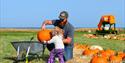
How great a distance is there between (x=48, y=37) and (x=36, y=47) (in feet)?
2.03

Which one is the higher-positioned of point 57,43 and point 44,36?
point 44,36

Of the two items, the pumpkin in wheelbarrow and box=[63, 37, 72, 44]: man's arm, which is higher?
the pumpkin in wheelbarrow

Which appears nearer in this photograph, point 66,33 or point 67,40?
point 67,40

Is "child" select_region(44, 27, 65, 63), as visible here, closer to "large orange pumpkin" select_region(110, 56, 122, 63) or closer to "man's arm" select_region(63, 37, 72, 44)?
"man's arm" select_region(63, 37, 72, 44)

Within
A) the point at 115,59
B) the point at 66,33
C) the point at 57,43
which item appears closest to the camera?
the point at 57,43

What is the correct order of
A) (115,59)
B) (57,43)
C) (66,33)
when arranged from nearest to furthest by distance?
(57,43) < (66,33) < (115,59)

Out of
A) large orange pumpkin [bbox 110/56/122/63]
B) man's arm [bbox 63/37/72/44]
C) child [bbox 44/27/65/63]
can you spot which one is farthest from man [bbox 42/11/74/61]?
large orange pumpkin [bbox 110/56/122/63]

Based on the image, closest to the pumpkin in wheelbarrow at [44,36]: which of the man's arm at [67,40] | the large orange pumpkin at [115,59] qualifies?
the man's arm at [67,40]

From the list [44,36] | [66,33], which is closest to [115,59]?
[66,33]

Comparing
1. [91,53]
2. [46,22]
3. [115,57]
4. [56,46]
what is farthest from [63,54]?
[91,53]

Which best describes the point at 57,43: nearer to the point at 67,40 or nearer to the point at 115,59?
the point at 67,40

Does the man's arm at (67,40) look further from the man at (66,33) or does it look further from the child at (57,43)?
the child at (57,43)

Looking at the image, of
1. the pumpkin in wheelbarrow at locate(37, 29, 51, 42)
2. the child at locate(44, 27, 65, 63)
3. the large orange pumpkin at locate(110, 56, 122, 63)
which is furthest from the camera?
the large orange pumpkin at locate(110, 56, 122, 63)

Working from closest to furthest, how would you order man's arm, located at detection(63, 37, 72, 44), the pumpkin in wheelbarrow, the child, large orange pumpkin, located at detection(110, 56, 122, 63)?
the child
man's arm, located at detection(63, 37, 72, 44)
the pumpkin in wheelbarrow
large orange pumpkin, located at detection(110, 56, 122, 63)
